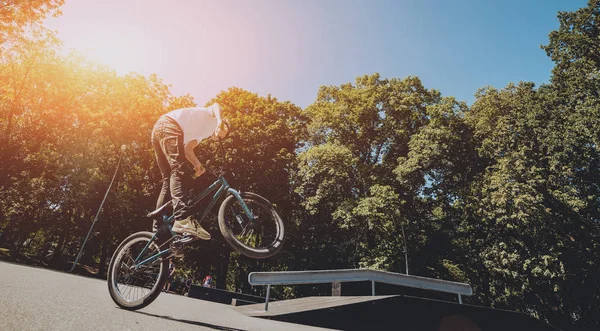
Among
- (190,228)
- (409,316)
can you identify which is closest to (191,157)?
(190,228)

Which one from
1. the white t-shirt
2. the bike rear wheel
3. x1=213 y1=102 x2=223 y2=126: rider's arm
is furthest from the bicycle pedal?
x1=213 y1=102 x2=223 y2=126: rider's arm

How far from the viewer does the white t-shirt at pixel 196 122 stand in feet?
14.9

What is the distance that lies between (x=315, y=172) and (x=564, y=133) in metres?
16.7

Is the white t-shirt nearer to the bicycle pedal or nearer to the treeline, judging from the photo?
the bicycle pedal

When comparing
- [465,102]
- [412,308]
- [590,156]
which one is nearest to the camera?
[412,308]

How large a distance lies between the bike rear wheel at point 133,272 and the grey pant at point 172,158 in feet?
2.39

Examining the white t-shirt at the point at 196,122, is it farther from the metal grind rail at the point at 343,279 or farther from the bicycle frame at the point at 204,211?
the metal grind rail at the point at 343,279

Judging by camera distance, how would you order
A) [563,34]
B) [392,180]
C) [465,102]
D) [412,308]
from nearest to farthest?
[412,308] < [563,34] < [392,180] < [465,102]

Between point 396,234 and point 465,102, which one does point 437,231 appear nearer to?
point 396,234

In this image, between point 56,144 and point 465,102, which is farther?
point 465,102

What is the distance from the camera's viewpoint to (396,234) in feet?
86.0

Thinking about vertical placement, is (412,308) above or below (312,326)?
above

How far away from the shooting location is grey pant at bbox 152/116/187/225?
4.23 metres

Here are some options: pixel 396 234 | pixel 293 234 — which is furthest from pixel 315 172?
pixel 396 234
